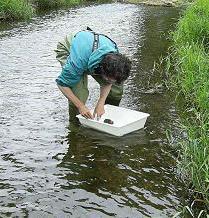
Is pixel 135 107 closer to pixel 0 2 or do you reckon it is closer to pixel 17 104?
pixel 17 104

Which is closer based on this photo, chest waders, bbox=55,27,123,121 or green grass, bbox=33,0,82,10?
chest waders, bbox=55,27,123,121

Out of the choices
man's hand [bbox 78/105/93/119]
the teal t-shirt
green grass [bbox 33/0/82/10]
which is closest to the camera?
the teal t-shirt

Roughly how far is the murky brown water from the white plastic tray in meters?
0.11

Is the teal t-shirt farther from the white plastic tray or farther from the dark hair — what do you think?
the white plastic tray

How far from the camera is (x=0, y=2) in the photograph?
569 inches

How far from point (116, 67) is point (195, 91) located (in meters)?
2.25

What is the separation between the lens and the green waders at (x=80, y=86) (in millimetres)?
5578

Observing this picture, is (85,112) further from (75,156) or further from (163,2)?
(163,2)

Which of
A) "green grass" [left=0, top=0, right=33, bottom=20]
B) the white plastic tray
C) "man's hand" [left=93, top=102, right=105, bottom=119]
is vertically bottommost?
"green grass" [left=0, top=0, right=33, bottom=20]

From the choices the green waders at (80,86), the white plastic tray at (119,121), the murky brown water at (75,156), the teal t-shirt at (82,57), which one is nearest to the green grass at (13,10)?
the murky brown water at (75,156)

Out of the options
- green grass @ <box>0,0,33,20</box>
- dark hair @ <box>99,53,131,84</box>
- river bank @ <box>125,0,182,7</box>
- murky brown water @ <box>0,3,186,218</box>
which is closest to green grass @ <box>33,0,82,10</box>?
green grass @ <box>0,0,33,20</box>

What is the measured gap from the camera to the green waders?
5.58 meters

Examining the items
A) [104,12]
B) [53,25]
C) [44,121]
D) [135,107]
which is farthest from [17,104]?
[104,12]

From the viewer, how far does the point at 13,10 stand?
572 inches
